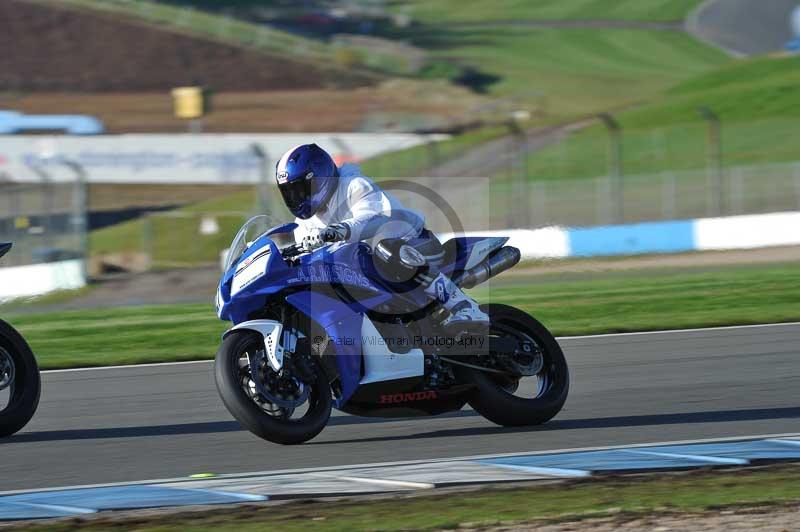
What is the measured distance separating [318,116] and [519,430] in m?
46.6

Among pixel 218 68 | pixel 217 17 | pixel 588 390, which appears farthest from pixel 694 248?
pixel 217 17

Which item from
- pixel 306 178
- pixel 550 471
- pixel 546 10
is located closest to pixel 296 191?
pixel 306 178

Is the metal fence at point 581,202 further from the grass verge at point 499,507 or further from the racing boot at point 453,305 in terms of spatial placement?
the grass verge at point 499,507

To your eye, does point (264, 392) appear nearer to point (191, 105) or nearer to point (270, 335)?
point (270, 335)

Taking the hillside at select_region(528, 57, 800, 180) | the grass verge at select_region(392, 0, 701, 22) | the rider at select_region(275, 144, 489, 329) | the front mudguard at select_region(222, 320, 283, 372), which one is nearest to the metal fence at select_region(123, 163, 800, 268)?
the hillside at select_region(528, 57, 800, 180)

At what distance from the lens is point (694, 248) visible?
23.1m

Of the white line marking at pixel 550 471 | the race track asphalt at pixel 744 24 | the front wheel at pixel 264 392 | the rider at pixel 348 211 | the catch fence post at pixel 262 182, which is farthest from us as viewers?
the race track asphalt at pixel 744 24

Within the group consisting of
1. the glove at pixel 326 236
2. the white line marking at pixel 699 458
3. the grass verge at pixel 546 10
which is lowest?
the white line marking at pixel 699 458

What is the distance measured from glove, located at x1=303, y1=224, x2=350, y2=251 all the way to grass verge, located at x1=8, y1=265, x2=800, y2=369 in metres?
5.33

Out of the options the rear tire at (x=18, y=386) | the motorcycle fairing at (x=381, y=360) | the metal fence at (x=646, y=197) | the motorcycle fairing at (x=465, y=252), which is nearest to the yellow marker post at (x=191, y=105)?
the metal fence at (x=646, y=197)

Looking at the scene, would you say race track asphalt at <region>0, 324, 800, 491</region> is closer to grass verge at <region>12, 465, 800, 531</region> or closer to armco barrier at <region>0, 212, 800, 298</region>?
grass verge at <region>12, 465, 800, 531</region>

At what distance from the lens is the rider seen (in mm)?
7391

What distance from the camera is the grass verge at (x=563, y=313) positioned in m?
13.3

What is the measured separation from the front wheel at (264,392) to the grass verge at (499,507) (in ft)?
3.38
